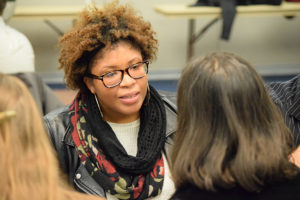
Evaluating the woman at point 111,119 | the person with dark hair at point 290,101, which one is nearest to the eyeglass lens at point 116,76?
the woman at point 111,119

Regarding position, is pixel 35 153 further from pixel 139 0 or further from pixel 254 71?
pixel 139 0

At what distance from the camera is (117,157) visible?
2.06 meters

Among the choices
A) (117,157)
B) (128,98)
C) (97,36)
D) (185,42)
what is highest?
(97,36)

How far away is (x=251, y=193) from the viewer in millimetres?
1369

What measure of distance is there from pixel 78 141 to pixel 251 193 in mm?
987

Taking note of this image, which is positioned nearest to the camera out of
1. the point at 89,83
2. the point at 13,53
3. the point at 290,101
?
the point at 290,101

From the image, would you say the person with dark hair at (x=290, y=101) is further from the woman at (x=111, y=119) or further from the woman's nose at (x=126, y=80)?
the woman's nose at (x=126, y=80)

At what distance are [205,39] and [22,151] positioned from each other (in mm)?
5470

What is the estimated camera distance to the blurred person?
266 centimetres

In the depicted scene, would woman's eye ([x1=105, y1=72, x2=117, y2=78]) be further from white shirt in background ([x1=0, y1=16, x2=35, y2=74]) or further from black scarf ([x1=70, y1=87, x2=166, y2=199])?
white shirt in background ([x1=0, y1=16, x2=35, y2=74])

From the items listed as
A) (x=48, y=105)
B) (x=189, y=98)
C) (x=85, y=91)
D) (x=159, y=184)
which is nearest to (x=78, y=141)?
(x=85, y=91)

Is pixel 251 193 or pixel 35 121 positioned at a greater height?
pixel 35 121

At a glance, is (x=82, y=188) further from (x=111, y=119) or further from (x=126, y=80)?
(x=126, y=80)

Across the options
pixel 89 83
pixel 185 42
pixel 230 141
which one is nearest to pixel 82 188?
pixel 89 83
